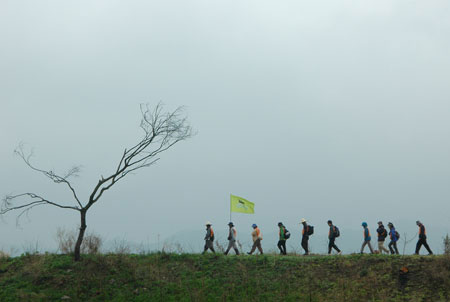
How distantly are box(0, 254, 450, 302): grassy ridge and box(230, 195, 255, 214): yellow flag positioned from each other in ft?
18.9

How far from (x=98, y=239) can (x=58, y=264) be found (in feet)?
11.0

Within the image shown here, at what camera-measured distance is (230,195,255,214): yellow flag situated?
87.8 feet

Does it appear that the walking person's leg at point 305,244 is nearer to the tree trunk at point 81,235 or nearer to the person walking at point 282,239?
the person walking at point 282,239

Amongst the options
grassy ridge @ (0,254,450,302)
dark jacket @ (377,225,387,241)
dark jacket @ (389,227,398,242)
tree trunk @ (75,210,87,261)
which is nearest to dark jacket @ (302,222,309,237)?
grassy ridge @ (0,254,450,302)

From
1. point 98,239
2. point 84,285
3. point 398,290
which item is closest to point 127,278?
point 84,285

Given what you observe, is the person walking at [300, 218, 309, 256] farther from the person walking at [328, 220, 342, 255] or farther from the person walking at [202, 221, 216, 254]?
the person walking at [202, 221, 216, 254]

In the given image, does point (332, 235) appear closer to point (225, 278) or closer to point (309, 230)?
point (309, 230)

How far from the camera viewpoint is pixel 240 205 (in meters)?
26.9

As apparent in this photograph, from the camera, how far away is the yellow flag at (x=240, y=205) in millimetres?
26750

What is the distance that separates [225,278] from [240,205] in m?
8.53

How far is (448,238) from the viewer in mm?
20188

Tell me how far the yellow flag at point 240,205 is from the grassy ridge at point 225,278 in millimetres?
5750

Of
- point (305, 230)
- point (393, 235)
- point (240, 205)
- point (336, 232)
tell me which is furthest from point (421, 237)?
point (240, 205)

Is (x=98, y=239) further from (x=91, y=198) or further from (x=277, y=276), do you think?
(x=277, y=276)
